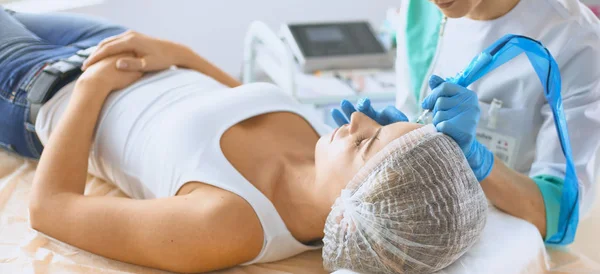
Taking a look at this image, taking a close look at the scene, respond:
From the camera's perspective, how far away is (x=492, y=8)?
5.13 feet

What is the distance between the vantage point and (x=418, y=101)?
1.87m

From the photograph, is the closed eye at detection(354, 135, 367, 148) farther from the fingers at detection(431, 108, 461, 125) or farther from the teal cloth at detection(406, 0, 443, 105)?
the teal cloth at detection(406, 0, 443, 105)

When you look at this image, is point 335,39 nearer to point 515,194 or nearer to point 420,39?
point 420,39

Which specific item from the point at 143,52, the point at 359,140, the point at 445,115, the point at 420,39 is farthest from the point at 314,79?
the point at 445,115

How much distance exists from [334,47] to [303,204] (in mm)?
1357

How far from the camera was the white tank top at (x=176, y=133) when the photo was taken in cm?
146

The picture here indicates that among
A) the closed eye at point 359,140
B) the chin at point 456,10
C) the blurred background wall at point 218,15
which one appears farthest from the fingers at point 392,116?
the blurred background wall at point 218,15

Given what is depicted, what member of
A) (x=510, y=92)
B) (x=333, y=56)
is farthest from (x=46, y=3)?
(x=510, y=92)

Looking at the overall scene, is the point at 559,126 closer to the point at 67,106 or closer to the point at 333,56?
the point at 67,106

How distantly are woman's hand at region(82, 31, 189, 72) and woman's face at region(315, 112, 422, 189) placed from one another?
65 cm

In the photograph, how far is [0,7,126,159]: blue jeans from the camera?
182cm

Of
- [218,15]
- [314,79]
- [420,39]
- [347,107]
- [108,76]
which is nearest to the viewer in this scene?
[347,107]

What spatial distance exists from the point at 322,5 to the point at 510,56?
2.41m

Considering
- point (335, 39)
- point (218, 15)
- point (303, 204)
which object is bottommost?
point (218, 15)
